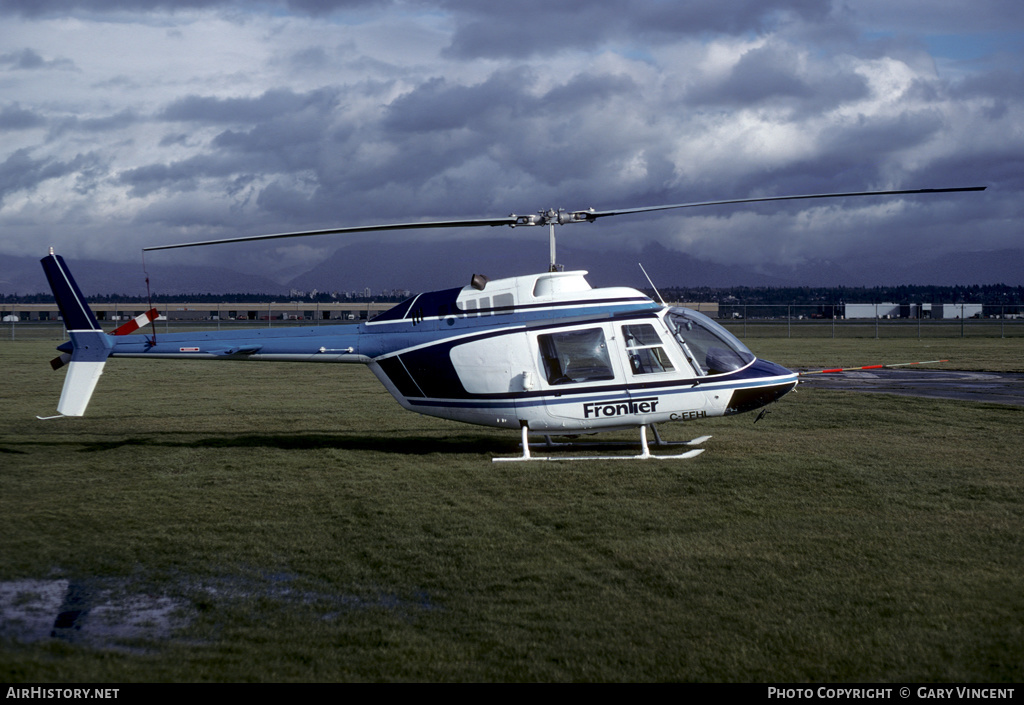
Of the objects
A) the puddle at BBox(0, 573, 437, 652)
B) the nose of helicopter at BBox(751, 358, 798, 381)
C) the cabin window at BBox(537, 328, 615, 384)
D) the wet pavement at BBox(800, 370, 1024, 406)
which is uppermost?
the cabin window at BBox(537, 328, 615, 384)

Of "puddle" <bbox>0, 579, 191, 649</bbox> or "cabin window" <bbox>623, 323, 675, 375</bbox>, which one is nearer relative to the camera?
"puddle" <bbox>0, 579, 191, 649</bbox>

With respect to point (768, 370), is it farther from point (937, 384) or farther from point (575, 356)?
point (937, 384)

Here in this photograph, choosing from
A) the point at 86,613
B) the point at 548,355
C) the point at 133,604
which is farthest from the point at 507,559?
the point at 548,355

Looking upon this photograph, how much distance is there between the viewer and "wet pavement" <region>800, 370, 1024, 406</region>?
21016mm

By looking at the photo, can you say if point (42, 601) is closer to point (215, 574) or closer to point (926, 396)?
point (215, 574)

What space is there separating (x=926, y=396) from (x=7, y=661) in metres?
20.6

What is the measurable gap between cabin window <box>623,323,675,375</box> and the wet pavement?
313 inches

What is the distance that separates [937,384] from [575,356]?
51.5 ft

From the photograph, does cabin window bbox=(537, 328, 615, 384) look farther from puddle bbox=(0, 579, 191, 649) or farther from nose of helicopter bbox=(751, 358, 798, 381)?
puddle bbox=(0, 579, 191, 649)

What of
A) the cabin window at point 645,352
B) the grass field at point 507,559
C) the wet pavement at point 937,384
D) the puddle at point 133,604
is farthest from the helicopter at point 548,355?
the wet pavement at point 937,384

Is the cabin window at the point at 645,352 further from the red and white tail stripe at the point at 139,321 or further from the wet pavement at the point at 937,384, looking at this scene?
the wet pavement at the point at 937,384

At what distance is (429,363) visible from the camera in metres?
13.5

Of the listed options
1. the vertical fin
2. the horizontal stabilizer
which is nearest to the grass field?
the vertical fin

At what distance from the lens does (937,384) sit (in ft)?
78.6
